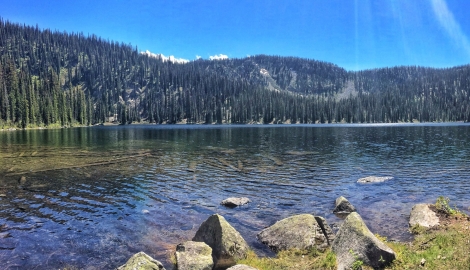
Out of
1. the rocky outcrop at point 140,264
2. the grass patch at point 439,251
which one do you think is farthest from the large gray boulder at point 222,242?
the grass patch at point 439,251

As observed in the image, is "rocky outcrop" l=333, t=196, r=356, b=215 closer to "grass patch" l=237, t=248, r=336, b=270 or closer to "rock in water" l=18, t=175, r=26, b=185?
"grass patch" l=237, t=248, r=336, b=270

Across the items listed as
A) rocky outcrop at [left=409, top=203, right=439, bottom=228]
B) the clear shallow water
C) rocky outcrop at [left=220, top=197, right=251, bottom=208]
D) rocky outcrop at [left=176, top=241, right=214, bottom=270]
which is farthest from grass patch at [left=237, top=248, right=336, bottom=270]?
rocky outcrop at [left=220, top=197, right=251, bottom=208]

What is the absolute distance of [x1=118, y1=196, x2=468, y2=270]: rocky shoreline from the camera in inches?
410

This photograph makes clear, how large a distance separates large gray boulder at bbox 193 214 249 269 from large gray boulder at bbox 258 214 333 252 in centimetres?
161

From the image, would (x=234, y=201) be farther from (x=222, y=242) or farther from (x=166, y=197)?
(x=222, y=242)

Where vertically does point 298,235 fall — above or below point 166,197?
above

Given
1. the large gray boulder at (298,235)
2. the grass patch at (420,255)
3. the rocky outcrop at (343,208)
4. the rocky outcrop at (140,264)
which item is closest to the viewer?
the grass patch at (420,255)

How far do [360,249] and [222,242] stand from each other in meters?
5.54

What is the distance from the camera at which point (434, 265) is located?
9367 millimetres

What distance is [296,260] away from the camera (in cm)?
1211

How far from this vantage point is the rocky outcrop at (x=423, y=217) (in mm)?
15508

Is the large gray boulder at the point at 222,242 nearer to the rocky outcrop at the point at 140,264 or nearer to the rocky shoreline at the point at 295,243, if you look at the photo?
the rocky shoreline at the point at 295,243

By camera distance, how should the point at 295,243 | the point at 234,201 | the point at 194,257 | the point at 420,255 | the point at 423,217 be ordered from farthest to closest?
the point at 234,201 → the point at 423,217 → the point at 295,243 → the point at 194,257 → the point at 420,255

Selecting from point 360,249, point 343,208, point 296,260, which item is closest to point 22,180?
point 296,260
